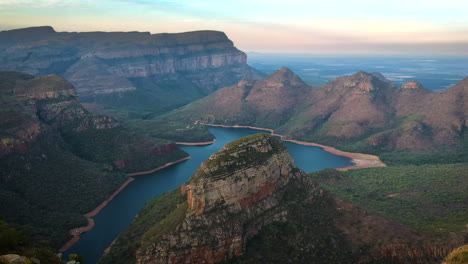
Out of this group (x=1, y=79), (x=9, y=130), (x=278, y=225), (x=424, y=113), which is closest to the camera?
(x=278, y=225)

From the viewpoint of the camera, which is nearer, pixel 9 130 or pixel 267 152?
pixel 267 152

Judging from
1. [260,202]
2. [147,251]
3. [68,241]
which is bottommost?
[68,241]

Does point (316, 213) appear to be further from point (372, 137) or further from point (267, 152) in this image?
point (372, 137)

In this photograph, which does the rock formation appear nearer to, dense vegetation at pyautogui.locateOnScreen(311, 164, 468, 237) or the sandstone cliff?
dense vegetation at pyautogui.locateOnScreen(311, 164, 468, 237)

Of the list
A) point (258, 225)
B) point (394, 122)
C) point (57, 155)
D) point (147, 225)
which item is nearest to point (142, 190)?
point (57, 155)

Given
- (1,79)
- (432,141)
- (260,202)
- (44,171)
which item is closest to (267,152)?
(260,202)

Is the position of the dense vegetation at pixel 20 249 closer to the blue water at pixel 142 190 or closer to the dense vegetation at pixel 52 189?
the dense vegetation at pixel 52 189
